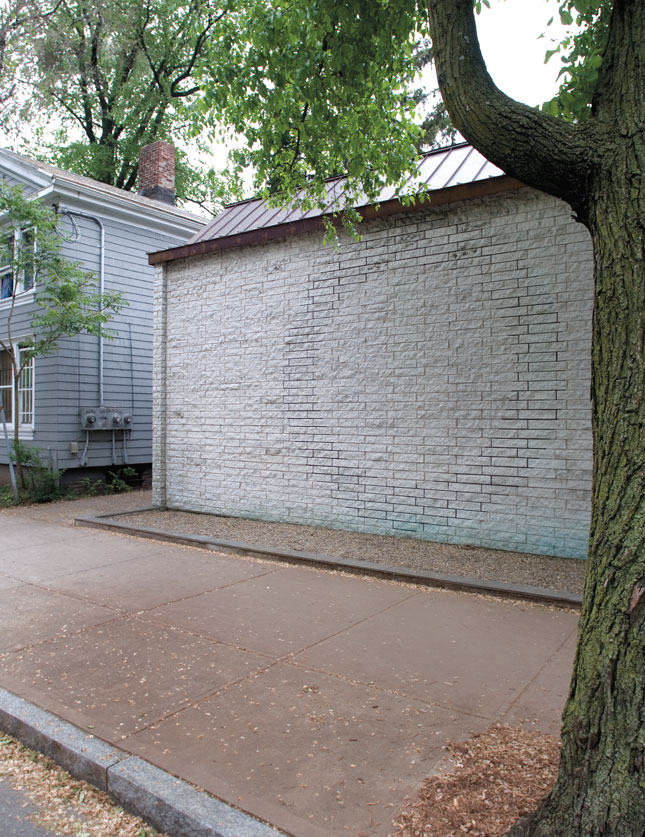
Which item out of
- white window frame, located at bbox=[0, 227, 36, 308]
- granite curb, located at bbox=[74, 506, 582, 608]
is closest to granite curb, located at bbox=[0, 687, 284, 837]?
granite curb, located at bbox=[74, 506, 582, 608]

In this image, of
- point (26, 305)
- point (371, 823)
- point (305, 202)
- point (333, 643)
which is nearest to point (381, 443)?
point (305, 202)

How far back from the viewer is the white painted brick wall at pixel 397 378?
6719 millimetres

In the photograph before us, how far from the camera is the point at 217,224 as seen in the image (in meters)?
10.4

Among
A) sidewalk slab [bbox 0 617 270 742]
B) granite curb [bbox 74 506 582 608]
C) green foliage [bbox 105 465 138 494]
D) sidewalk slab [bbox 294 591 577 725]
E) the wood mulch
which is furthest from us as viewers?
green foliage [bbox 105 465 138 494]

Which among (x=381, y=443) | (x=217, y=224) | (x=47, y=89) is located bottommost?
(x=381, y=443)

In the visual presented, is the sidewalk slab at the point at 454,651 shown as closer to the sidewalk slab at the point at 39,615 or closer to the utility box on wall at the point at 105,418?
the sidewalk slab at the point at 39,615

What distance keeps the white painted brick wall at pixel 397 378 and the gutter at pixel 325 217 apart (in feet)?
0.44

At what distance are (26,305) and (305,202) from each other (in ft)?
29.4

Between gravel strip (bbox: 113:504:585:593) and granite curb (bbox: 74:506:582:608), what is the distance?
184 mm

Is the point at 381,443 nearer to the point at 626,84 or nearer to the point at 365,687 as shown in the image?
the point at 365,687

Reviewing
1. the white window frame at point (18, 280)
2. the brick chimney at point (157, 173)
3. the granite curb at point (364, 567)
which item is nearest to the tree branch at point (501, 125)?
the granite curb at point (364, 567)

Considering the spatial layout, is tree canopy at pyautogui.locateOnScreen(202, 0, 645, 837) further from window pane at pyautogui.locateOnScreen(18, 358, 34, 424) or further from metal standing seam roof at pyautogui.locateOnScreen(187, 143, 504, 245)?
window pane at pyautogui.locateOnScreen(18, 358, 34, 424)

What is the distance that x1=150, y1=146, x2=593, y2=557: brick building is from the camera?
6.73 m

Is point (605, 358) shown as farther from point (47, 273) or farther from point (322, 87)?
point (47, 273)
